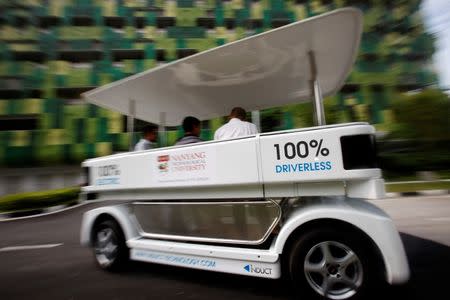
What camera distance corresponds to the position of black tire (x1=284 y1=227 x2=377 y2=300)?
6.46ft

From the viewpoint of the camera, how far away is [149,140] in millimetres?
3539

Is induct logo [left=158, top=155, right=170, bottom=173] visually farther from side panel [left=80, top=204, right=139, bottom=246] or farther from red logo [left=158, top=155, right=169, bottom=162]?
side panel [left=80, top=204, right=139, bottom=246]

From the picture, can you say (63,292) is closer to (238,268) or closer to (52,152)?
(238,268)

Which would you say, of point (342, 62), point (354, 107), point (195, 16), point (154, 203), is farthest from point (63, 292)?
point (195, 16)

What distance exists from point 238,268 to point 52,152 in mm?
21903

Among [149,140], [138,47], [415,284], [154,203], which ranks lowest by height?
[415,284]

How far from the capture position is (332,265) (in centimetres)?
205

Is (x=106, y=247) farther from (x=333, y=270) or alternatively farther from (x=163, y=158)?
(x=333, y=270)

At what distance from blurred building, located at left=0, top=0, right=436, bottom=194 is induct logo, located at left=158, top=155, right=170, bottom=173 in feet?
62.5

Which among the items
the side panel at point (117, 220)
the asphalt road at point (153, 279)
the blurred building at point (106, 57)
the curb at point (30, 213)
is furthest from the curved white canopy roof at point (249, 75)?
the blurred building at point (106, 57)

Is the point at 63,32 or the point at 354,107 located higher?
the point at 63,32

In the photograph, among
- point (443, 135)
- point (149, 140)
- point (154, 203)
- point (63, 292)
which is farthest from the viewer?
point (443, 135)

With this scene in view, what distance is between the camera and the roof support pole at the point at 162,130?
4173mm

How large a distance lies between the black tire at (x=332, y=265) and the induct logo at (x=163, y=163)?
4.07 feet
